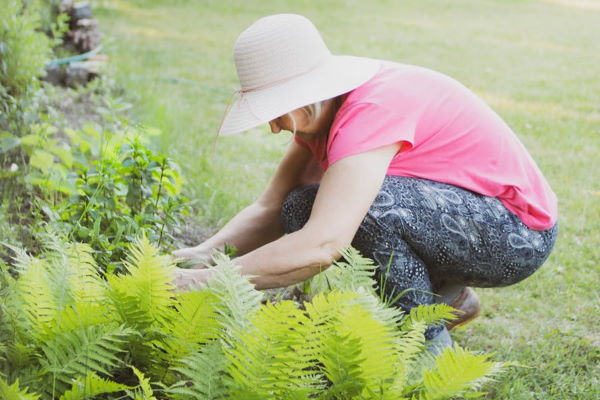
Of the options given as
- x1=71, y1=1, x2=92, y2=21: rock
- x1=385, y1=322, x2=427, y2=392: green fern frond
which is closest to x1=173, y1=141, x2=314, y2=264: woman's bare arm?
x1=385, y1=322, x2=427, y2=392: green fern frond

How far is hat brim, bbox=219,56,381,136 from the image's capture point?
88.2 inches

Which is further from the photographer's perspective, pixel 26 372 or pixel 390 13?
pixel 390 13

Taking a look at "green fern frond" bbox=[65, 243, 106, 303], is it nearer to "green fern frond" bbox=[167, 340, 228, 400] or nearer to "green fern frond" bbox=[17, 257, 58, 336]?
"green fern frond" bbox=[17, 257, 58, 336]

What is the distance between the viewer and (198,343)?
1.86m

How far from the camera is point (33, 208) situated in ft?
9.53

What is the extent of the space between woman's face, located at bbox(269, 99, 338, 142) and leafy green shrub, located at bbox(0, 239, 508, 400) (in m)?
0.65

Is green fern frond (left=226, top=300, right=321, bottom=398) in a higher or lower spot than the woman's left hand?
higher

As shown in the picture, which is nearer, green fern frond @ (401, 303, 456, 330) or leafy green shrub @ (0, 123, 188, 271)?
green fern frond @ (401, 303, 456, 330)

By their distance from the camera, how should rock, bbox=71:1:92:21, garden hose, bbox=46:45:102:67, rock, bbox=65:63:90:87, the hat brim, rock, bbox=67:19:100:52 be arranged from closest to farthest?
1. the hat brim
2. garden hose, bbox=46:45:102:67
3. rock, bbox=65:63:90:87
4. rock, bbox=67:19:100:52
5. rock, bbox=71:1:92:21

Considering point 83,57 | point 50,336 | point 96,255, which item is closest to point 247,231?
point 96,255

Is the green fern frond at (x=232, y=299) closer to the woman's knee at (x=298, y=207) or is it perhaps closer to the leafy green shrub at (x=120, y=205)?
the leafy green shrub at (x=120, y=205)

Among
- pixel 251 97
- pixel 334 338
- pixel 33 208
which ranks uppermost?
pixel 251 97

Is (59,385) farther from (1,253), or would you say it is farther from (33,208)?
(33,208)

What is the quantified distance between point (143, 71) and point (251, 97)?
14.2 ft
